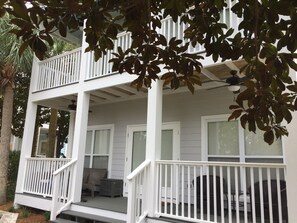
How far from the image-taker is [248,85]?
1.87 meters

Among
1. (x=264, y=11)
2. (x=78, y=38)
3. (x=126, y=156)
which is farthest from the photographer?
(x=78, y=38)

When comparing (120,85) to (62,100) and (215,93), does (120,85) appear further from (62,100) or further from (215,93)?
(62,100)

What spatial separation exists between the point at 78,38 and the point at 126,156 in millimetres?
4958

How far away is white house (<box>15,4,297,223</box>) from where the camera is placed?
209 inches

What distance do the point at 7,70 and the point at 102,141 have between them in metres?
3.91

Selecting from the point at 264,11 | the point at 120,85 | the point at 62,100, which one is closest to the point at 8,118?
the point at 62,100

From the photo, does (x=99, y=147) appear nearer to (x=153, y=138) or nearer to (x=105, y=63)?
(x=105, y=63)

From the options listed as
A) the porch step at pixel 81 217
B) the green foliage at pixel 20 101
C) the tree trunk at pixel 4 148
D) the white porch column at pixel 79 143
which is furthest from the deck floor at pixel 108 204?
the green foliage at pixel 20 101

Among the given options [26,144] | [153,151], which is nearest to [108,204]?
[153,151]

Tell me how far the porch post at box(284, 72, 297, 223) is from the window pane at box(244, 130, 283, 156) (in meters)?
2.14

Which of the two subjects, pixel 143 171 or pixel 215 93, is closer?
pixel 143 171

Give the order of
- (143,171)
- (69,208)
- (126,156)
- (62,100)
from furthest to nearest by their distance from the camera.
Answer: (62,100) < (126,156) < (69,208) < (143,171)

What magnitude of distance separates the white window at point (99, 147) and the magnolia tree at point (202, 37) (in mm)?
7374

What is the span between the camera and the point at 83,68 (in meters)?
7.77
